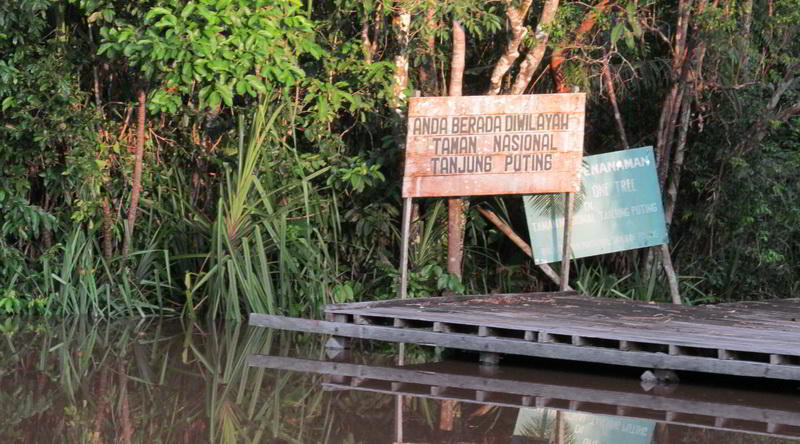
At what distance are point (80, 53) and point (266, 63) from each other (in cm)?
249

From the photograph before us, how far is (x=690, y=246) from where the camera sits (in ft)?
38.4

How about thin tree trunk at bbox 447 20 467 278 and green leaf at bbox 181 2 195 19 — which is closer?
green leaf at bbox 181 2 195 19

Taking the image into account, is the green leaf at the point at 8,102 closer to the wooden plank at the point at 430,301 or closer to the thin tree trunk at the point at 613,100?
the wooden plank at the point at 430,301

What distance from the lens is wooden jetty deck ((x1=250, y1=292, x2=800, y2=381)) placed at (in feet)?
24.3

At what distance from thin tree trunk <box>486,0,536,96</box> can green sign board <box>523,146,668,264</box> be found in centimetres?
105

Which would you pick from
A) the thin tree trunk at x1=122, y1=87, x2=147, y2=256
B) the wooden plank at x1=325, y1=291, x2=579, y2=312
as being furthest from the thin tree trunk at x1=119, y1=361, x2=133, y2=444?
the thin tree trunk at x1=122, y1=87, x2=147, y2=256

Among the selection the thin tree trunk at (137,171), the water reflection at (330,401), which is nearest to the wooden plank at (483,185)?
the water reflection at (330,401)

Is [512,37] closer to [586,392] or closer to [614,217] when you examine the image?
[614,217]

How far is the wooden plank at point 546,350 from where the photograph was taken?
7.22 metres

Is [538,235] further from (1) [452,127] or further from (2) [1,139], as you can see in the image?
(2) [1,139]

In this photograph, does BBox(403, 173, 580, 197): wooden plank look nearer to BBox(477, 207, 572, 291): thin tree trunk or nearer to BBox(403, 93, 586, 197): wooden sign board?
BBox(403, 93, 586, 197): wooden sign board

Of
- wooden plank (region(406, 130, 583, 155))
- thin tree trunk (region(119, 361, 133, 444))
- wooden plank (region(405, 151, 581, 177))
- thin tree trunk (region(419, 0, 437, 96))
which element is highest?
thin tree trunk (region(419, 0, 437, 96))

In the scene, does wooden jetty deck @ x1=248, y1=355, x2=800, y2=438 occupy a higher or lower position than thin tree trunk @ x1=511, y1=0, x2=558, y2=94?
lower

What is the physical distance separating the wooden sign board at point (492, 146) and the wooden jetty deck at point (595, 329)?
37.1 inches
